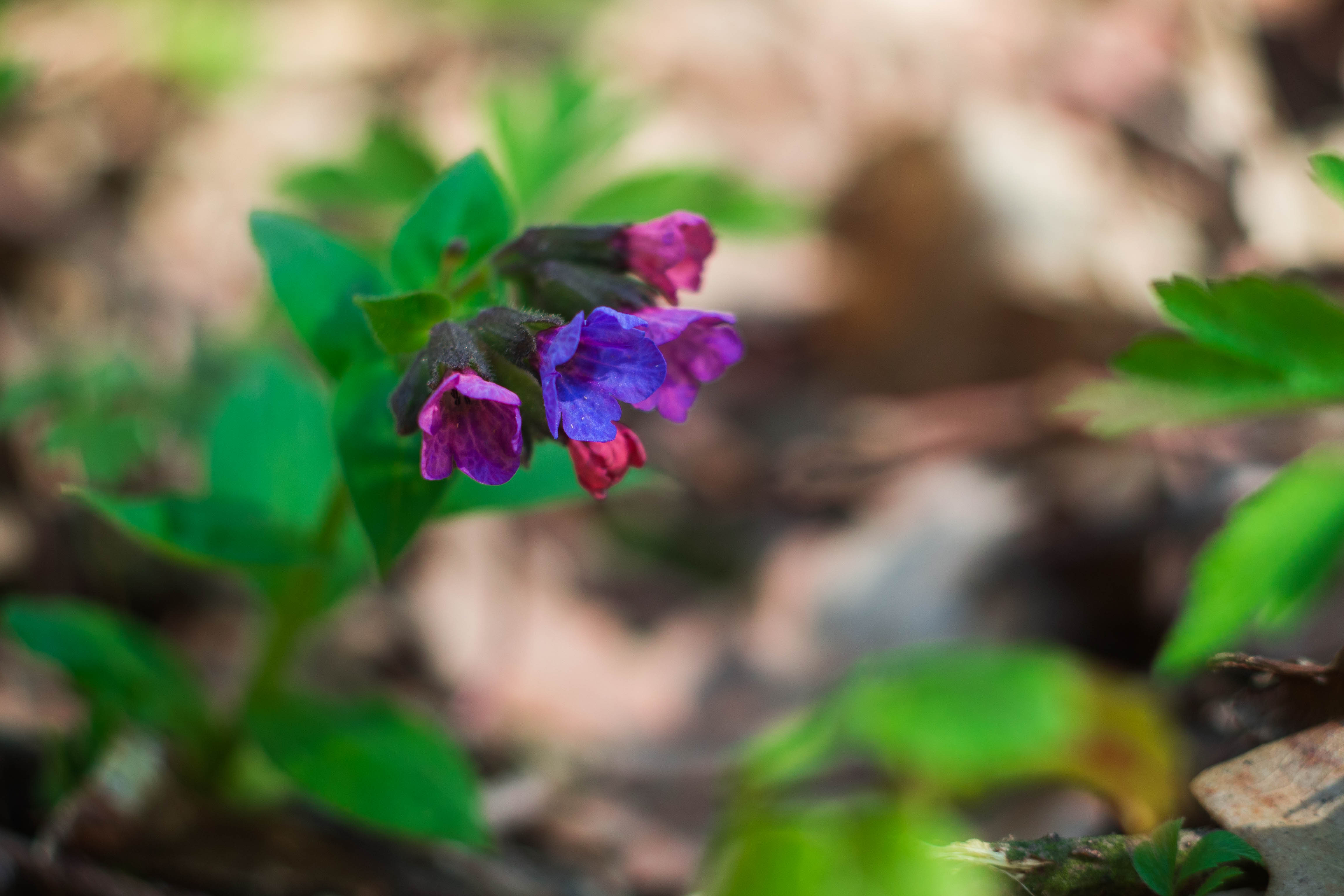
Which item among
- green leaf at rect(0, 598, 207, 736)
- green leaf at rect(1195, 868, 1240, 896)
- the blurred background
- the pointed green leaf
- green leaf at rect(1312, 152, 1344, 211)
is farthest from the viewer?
the blurred background

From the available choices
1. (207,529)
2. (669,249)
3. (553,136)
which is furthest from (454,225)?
(553,136)

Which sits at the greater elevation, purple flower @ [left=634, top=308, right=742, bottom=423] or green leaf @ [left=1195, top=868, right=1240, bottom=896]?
purple flower @ [left=634, top=308, right=742, bottom=423]

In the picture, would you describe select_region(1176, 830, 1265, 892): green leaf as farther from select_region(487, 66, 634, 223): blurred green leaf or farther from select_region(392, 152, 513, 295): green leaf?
select_region(487, 66, 634, 223): blurred green leaf

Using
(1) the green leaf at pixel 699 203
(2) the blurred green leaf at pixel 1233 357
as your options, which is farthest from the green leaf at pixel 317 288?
(2) the blurred green leaf at pixel 1233 357

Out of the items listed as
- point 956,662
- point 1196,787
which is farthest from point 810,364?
point 1196,787

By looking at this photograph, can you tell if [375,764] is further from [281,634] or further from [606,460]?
[606,460]

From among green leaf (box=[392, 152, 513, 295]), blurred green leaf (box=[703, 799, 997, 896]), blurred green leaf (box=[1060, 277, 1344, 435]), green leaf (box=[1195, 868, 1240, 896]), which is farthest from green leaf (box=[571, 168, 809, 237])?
green leaf (box=[1195, 868, 1240, 896])

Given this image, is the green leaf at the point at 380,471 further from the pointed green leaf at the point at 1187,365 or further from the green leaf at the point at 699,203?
the pointed green leaf at the point at 1187,365
